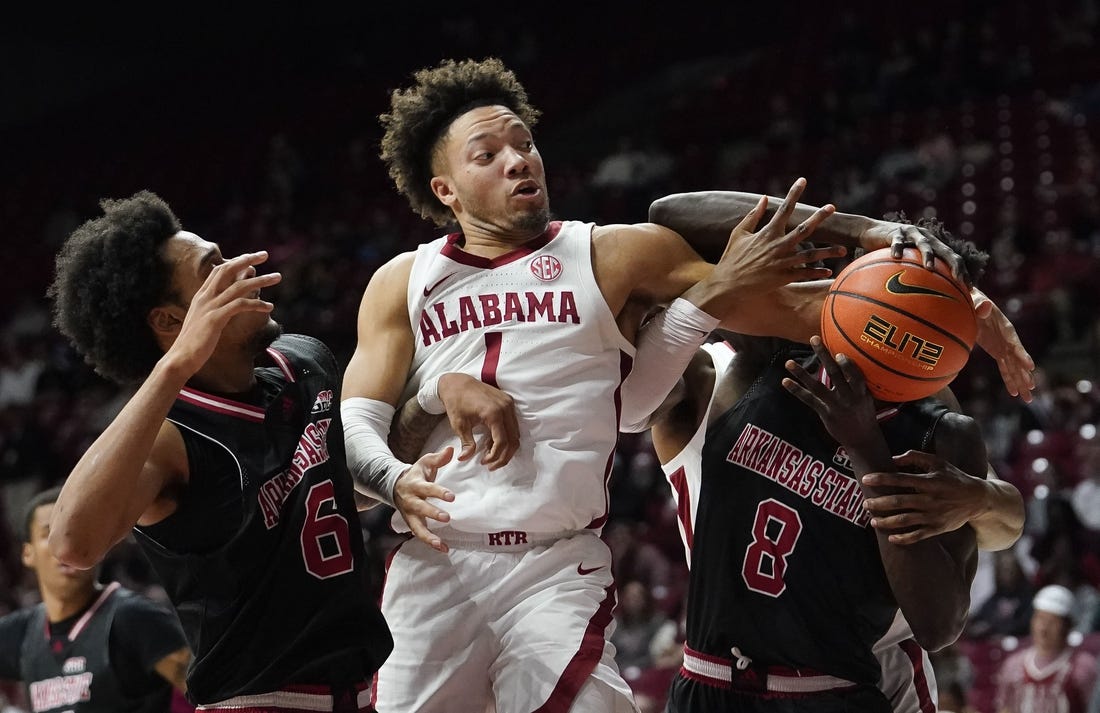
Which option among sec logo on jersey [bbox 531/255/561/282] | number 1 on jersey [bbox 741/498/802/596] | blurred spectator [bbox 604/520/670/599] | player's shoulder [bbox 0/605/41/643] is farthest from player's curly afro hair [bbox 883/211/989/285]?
blurred spectator [bbox 604/520/670/599]

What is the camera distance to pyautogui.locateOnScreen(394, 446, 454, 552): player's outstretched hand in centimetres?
311

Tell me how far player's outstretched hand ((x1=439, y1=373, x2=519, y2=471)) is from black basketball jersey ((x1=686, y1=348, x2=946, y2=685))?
0.76 metres

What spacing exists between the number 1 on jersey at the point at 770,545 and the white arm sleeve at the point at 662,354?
1.45 ft

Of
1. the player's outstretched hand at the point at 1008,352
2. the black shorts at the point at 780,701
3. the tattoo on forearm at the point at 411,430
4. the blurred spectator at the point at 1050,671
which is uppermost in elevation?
the tattoo on forearm at the point at 411,430

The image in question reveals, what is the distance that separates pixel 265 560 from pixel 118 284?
763mm

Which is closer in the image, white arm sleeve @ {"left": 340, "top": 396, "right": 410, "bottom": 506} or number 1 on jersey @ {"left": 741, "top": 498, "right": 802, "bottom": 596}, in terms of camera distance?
white arm sleeve @ {"left": 340, "top": 396, "right": 410, "bottom": 506}

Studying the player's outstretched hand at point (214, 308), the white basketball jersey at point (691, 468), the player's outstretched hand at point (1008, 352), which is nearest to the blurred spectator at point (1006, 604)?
the white basketball jersey at point (691, 468)

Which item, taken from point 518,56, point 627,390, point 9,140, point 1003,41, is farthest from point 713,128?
point 627,390

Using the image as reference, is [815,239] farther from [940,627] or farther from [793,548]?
[940,627]

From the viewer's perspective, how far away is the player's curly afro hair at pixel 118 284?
3.28m

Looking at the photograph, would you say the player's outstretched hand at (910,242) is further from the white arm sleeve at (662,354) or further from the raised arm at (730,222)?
the white arm sleeve at (662,354)

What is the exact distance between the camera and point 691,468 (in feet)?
13.1

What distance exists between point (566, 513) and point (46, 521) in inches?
113

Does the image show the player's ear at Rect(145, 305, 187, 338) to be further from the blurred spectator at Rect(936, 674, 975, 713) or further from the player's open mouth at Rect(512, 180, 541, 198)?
the blurred spectator at Rect(936, 674, 975, 713)
